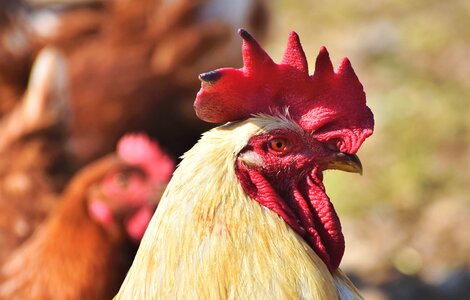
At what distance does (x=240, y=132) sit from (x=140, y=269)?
0.52 metres

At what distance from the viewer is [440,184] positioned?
654 cm

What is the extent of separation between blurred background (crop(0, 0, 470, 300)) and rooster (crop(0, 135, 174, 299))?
62 centimetres

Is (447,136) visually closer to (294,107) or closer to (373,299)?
(373,299)

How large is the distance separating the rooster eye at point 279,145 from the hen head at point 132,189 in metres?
1.83

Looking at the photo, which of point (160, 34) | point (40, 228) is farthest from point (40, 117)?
point (160, 34)

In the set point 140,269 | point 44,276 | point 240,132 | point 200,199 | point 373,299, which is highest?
point 240,132

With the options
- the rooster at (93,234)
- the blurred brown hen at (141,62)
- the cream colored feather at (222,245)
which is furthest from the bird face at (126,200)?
the cream colored feather at (222,245)

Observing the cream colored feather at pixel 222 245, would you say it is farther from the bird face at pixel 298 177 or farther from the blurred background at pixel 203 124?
the blurred background at pixel 203 124

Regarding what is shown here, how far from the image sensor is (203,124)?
574 centimetres

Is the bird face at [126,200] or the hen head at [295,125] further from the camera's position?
the bird face at [126,200]

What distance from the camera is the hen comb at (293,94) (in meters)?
2.59

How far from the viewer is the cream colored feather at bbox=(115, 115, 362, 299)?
250cm

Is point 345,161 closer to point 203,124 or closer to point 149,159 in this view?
point 149,159

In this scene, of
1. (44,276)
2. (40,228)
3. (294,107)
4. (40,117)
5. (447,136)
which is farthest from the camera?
(447,136)
